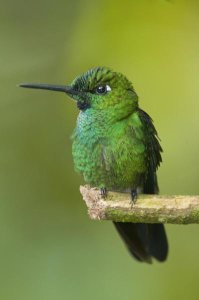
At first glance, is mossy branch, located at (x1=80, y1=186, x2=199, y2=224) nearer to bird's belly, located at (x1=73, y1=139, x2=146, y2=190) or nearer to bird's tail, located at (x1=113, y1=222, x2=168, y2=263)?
bird's belly, located at (x1=73, y1=139, x2=146, y2=190)

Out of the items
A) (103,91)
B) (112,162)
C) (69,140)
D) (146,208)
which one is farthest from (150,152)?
(69,140)

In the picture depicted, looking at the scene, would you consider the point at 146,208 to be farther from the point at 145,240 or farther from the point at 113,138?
the point at 145,240

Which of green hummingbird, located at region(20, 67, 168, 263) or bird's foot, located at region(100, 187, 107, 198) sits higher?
Answer: green hummingbird, located at region(20, 67, 168, 263)

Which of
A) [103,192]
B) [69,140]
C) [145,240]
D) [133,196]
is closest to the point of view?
[133,196]

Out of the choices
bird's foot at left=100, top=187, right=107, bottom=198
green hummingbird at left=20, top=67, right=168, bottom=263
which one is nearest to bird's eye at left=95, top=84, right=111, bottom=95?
green hummingbird at left=20, top=67, right=168, bottom=263

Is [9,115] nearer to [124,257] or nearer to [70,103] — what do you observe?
[70,103]

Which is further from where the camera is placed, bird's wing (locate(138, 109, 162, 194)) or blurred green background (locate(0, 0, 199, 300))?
blurred green background (locate(0, 0, 199, 300))
